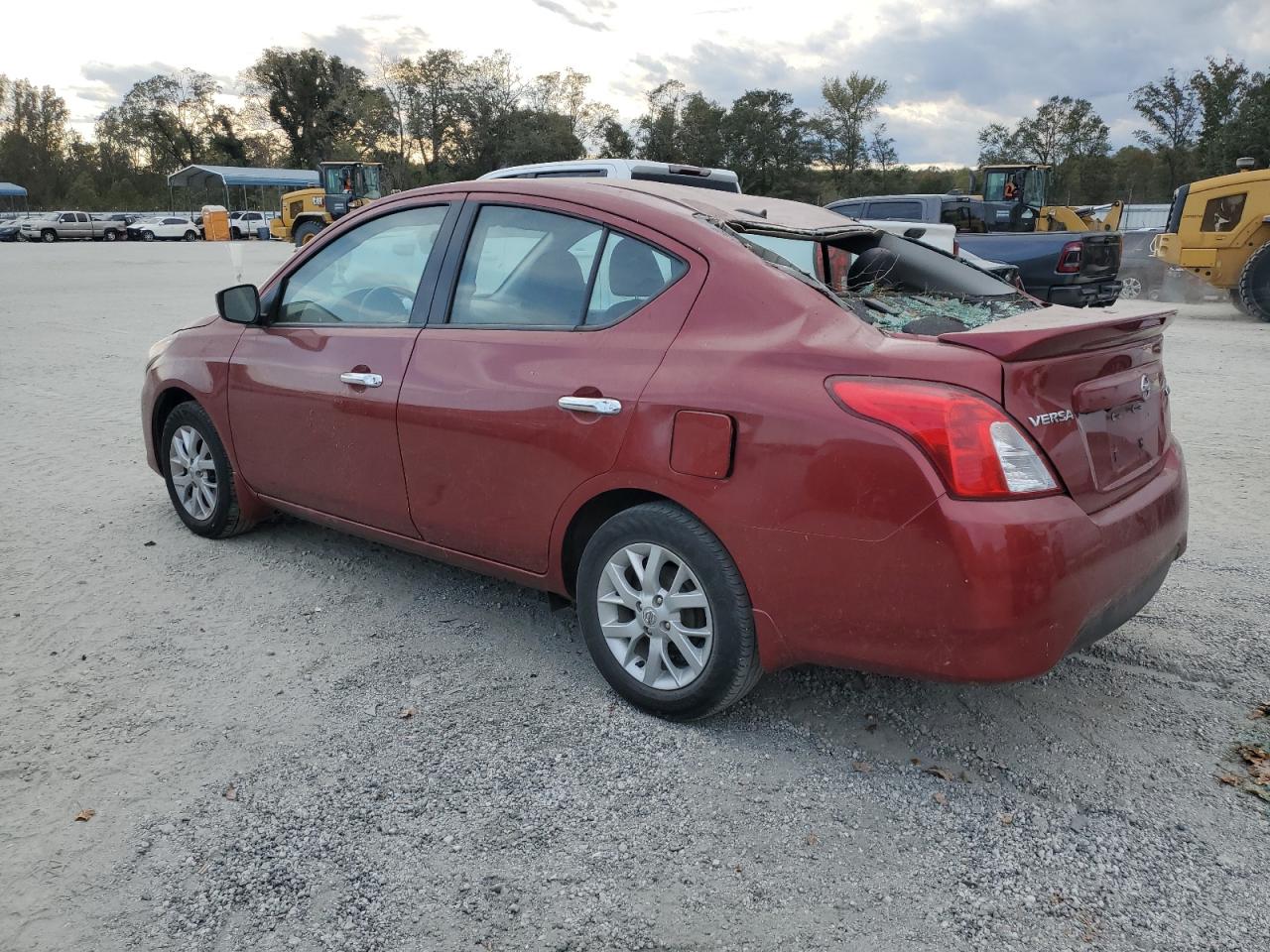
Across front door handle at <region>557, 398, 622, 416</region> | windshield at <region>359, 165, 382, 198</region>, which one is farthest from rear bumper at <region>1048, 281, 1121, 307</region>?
windshield at <region>359, 165, 382, 198</region>

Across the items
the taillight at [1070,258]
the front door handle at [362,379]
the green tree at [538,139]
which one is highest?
the green tree at [538,139]

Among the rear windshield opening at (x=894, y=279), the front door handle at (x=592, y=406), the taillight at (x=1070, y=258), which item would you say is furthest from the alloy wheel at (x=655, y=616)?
the taillight at (x=1070, y=258)

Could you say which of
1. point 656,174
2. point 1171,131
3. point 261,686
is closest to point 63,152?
point 1171,131

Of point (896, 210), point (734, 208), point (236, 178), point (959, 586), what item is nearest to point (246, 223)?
point (236, 178)

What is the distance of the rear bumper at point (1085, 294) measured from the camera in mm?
12680

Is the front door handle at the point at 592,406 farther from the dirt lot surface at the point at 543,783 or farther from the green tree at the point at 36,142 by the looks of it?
the green tree at the point at 36,142

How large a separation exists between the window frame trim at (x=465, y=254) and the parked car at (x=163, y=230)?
56.0m

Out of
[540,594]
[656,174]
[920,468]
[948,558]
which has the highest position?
[656,174]

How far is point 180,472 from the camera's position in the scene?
4973mm

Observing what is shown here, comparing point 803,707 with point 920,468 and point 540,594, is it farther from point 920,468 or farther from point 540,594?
point 540,594

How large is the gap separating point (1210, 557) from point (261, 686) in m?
4.16

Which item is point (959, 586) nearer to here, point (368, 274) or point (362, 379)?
point (362, 379)

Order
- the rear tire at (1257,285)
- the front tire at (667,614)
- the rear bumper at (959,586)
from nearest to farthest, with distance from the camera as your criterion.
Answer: the rear bumper at (959,586) → the front tire at (667,614) → the rear tire at (1257,285)

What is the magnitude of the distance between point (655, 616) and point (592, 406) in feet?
2.24
